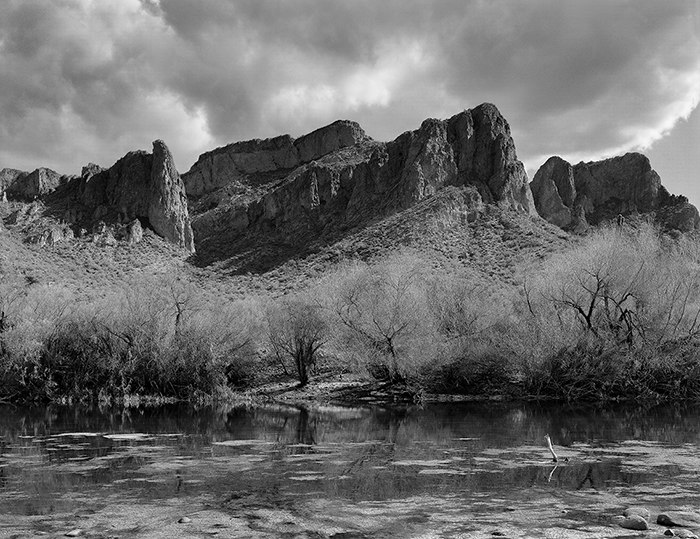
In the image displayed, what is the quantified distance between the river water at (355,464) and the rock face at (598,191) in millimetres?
82151

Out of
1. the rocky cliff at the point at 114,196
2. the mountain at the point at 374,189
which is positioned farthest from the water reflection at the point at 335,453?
the rocky cliff at the point at 114,196

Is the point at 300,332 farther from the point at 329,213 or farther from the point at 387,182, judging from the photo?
the point at 387,182

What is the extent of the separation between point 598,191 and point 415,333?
100 m

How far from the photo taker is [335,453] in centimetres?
1552

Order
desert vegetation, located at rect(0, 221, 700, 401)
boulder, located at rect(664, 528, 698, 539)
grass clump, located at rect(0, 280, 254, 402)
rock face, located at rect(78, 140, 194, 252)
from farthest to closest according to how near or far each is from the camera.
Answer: rock face, located at rect(78, 140, 194, 252)
grass clump, located at rect(0, 280, 254, 402)
desert vegetation, located at rect(0, 221, 700, 401)
boulder, located at rect(664, 528, 698, 539)

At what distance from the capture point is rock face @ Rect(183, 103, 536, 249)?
80812 mm

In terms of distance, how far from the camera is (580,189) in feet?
399

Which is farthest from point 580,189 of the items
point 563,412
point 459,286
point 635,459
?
point 635,459

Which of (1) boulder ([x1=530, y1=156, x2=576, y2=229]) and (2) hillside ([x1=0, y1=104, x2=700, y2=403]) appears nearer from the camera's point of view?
(2) hillside ([x1=0, y1=104, x2=700, y2=403])

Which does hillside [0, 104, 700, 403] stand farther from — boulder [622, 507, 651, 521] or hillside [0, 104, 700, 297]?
boulder [622, 507, 651, 521]

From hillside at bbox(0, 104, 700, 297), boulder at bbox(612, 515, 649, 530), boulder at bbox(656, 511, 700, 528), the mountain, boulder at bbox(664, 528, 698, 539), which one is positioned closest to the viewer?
boulder at bbox(664, 528, 698, 539)

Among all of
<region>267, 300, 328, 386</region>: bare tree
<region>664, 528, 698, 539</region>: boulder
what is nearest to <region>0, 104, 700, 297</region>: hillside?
<region>267, 300, 328, 386</region>: bare tree

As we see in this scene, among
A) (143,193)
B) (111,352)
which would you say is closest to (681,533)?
(111,352)

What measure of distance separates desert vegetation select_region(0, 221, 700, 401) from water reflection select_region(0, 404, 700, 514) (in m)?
4.32
